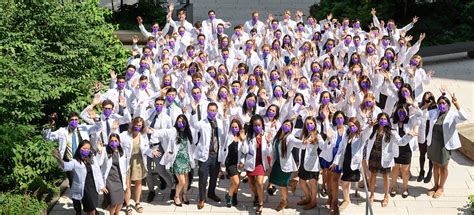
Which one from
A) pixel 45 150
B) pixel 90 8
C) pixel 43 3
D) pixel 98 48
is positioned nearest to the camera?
pixel 45 150

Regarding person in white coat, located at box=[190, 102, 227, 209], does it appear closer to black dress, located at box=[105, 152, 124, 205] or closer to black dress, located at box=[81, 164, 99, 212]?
black dress, located at box=[105, 152, 124, 205]

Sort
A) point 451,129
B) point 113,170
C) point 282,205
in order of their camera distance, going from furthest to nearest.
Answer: point 451,129 < point 282,205 < point 113,170

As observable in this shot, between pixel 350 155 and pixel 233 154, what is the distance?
5.93 feet

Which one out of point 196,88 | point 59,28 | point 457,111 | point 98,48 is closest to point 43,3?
point 59,28

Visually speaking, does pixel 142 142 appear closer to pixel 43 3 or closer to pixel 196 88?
pixel 196 88

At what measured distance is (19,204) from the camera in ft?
34.2

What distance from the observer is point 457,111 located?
12.0 meters

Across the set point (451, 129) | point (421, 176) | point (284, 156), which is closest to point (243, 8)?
point (421, 176)

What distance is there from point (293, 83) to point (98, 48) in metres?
4.31

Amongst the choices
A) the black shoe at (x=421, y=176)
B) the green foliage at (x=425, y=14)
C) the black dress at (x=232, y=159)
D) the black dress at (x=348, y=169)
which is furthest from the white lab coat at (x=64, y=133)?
the green foliage at (x=425, y=14)

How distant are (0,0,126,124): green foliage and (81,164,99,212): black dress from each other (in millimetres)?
1756

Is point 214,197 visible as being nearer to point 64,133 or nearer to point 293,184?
point 293,184

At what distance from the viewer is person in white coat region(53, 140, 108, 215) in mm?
10438

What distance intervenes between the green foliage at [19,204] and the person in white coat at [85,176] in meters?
0.52
